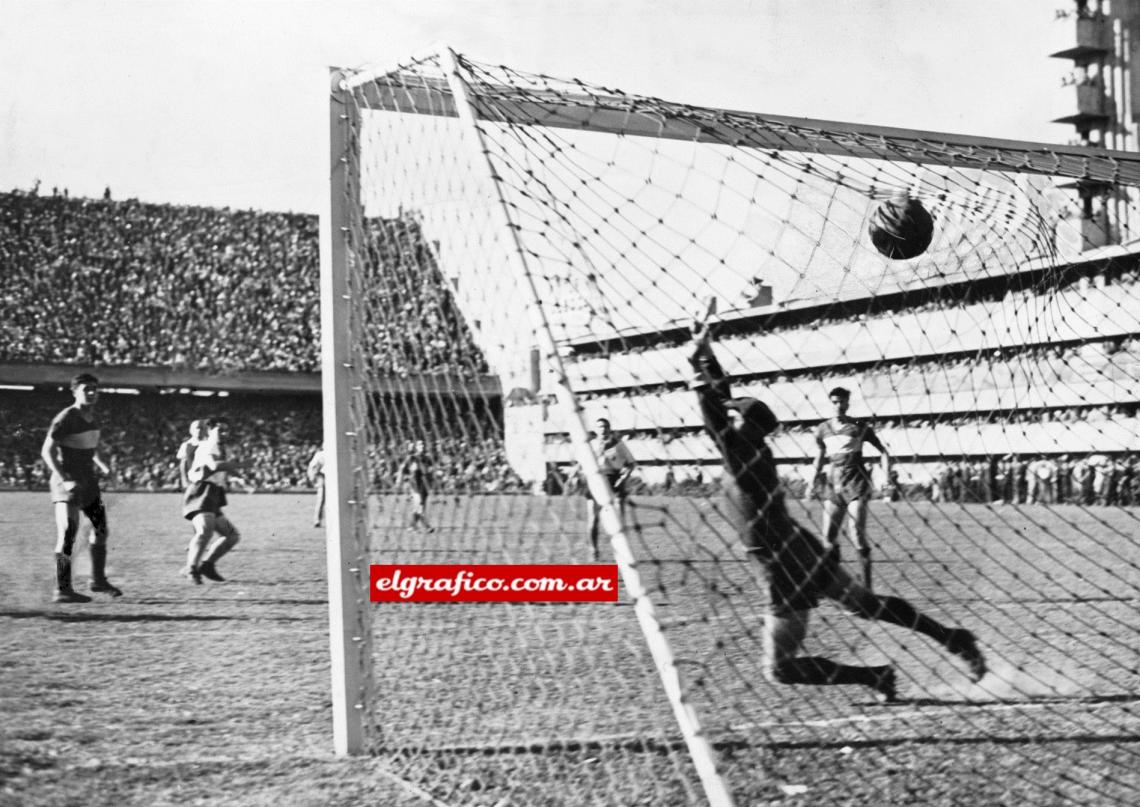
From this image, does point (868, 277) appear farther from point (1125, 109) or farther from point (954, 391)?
point (1125, 109)

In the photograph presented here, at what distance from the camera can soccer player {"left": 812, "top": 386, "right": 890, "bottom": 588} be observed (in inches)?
352

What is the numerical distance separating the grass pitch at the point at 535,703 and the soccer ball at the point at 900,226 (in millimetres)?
1595

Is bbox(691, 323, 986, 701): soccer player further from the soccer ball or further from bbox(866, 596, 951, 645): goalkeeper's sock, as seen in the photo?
the soccer ball

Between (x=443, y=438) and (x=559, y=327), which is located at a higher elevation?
(x=559, y=327)

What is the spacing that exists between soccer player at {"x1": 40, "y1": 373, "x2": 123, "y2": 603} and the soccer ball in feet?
18.1

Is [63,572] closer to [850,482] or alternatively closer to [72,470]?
[72,470]

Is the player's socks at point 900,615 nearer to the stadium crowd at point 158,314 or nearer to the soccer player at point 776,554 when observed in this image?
the soccer player at point 776,554

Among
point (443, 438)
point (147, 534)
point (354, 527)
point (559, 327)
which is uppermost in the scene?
point (559, 327)

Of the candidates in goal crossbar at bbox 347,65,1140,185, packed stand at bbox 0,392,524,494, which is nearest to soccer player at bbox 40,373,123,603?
goal crossbar at bbox 347,65,1140,185

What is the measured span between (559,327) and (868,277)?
106 inches

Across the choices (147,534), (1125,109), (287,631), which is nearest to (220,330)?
(147,534)

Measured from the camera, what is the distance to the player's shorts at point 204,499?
9.89 meters

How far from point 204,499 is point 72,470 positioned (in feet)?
4.96

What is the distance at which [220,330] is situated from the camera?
41.4m
